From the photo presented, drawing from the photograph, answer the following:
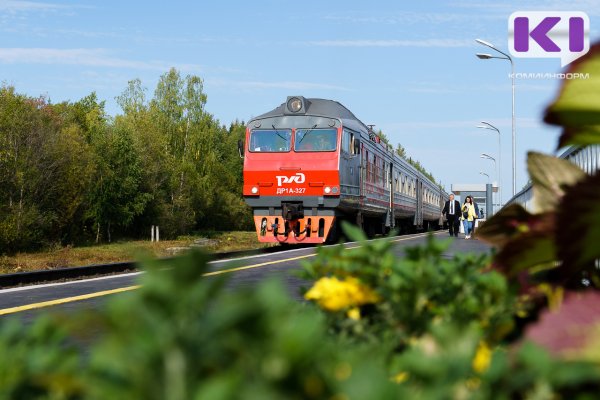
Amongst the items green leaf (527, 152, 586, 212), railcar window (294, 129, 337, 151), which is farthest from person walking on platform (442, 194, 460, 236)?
green leaf (527, 152, 586, 212)

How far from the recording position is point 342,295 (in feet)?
5.56

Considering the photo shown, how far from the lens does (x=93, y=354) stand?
1.03m

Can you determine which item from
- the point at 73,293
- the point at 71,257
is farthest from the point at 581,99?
the point at 71,257

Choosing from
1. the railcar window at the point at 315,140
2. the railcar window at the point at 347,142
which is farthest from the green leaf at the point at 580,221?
the railcar window at the point at 347,142

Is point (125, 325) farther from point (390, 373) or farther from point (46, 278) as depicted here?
point (46, 278)

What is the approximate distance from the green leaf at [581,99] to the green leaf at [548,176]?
0.21 metres

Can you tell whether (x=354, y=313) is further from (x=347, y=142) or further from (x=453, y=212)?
(x=453, y=212)

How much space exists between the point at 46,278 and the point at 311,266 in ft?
35.9

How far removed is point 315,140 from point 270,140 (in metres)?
1.31

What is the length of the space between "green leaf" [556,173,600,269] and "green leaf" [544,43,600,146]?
0.15m

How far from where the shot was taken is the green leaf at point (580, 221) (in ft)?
4.71

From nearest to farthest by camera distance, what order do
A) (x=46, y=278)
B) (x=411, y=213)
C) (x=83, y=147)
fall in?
1. (x=46, y=278)
2. (x=411, y=213)
3. (x=83, y=147)

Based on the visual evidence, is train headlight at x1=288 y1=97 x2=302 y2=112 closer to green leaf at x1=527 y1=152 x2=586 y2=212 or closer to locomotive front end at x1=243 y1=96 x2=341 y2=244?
locomotive front end at x1=243 y1=96 x2=341 y2=244

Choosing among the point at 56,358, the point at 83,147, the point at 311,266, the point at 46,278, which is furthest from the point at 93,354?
the point at 83,147
